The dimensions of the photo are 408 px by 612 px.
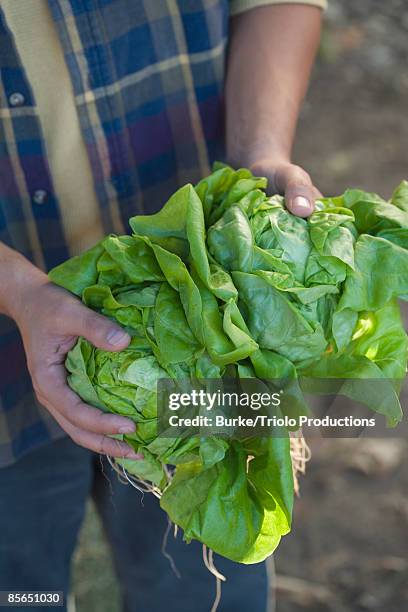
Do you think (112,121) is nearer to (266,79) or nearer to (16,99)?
(16,99)

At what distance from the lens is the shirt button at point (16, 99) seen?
180 centimetres

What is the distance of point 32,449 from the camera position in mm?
2076

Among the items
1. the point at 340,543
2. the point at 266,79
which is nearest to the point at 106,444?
the point at 266,79

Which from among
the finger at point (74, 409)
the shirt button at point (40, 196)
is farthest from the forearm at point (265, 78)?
the finger at point (74, 409)

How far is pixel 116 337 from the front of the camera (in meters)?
1.53

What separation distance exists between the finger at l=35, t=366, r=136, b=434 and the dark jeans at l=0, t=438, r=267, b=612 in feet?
1.74

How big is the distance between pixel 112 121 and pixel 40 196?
0.25 metres

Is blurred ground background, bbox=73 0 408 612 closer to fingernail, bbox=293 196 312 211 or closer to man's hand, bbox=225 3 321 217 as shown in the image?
man's hand, bbox=225 3 321 217

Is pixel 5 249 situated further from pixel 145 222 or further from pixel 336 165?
pixel 336 165

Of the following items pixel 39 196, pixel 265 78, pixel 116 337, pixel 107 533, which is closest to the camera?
pixel 116 337

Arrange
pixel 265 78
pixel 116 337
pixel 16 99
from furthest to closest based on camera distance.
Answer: pixel 265 78 < pixel 16 99 < pixel 116 337

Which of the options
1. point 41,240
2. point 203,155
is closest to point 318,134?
point 203,155

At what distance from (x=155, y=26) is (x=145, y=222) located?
0.61m

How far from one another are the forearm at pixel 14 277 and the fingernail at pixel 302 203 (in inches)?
21.6
